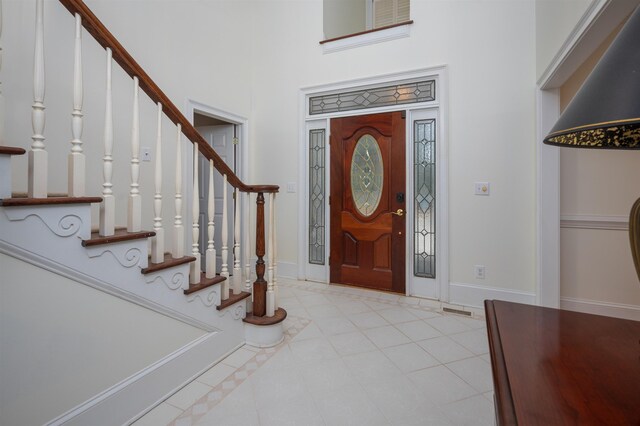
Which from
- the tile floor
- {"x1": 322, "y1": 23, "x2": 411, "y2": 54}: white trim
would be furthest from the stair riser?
{"x1": 322, "y1": 23, "x2": 411, "y2": 54}: white trim

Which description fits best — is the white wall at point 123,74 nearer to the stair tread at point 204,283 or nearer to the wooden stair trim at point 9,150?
the stair tread at point 204,283

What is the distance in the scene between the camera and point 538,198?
274cm

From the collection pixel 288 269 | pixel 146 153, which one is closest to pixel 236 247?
pixel 146 153

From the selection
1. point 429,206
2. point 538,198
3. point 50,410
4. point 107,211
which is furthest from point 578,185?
point 50,410

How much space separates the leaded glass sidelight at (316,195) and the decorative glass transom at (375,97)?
12.4 inches

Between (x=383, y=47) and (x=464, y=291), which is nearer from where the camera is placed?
(x=464, y=291)

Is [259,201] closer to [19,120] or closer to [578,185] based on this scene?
[19,120]

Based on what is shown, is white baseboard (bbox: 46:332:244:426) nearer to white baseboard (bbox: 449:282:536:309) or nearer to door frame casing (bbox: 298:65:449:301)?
door frame casing (bbox: 298:65:449:301)

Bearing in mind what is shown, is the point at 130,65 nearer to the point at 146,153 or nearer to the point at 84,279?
the point at 84,279

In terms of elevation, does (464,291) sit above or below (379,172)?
below

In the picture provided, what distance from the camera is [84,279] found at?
50.6 inches

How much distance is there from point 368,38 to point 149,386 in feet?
12.1

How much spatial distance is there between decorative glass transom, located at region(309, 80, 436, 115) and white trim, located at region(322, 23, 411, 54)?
509 mm

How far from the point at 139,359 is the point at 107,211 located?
75 centimetres
